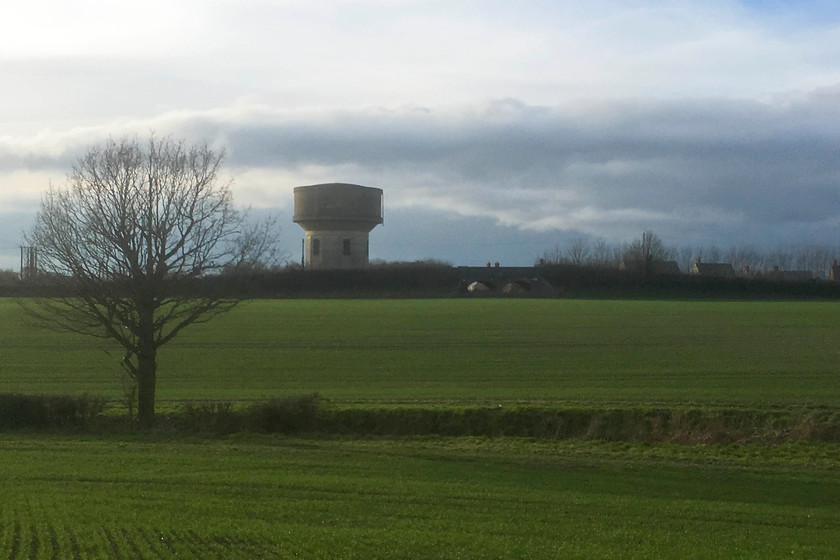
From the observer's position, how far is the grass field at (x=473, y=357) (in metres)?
25.3

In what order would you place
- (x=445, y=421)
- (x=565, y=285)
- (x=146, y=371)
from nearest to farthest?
(x=146, y=371) → (x=445, y=421) → (x=565, y=285)

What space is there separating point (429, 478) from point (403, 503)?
195 centimetres

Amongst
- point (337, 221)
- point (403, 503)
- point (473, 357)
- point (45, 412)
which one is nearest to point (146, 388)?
point (45, 412)

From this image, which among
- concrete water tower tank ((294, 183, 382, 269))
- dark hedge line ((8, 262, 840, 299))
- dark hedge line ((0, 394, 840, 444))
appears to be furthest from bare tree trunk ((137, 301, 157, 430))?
concrete water tower tank ((294, 183, 382, 269))

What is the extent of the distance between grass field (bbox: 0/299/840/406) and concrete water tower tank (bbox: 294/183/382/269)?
72.4 feet

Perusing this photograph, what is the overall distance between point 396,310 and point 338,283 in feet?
69.0

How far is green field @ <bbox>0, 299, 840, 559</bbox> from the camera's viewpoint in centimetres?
827

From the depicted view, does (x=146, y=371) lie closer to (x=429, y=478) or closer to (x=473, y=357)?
(x=429, y=478)

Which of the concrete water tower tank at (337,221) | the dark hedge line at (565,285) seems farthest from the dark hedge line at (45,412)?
the concrete water tower tank at (337,221)

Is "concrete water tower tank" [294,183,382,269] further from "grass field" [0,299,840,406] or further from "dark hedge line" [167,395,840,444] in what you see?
"dark hedge line" [167,395,840,444]

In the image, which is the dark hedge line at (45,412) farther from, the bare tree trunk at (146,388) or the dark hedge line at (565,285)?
the dark hedge line at (565,285)

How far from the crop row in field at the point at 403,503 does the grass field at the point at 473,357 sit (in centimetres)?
931

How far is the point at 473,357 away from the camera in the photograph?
33.9 meters

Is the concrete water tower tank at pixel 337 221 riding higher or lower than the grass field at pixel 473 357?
higher
